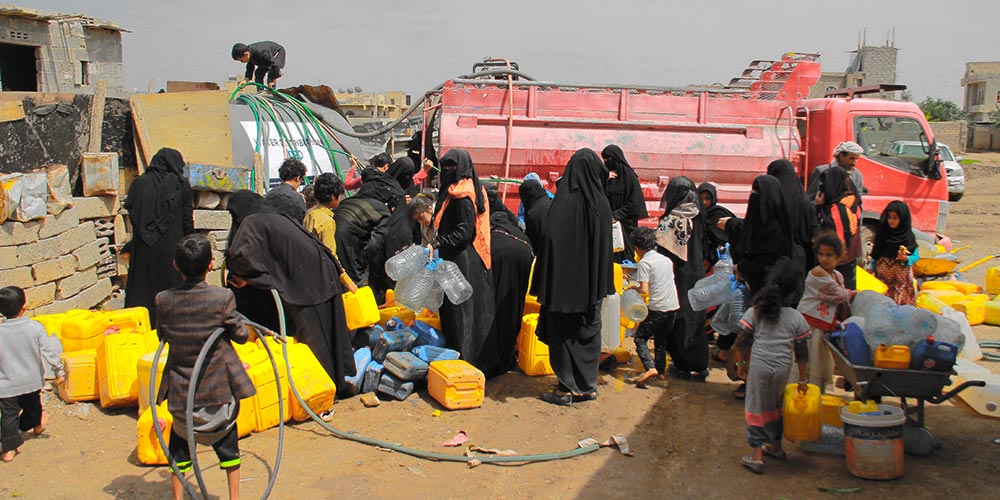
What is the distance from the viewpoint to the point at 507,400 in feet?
18.6

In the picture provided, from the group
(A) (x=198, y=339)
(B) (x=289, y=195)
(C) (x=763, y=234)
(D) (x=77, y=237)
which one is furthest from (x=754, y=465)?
(D) (x=77, y=237)

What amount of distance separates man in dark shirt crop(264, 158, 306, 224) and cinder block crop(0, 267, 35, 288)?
86.3 inches

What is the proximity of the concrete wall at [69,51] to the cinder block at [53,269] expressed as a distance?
13623 millimetres

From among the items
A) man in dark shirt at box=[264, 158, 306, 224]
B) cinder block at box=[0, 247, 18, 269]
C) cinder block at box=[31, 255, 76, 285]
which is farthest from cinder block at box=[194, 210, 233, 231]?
man in dark shirt at box=[264, 158, 306, 224]

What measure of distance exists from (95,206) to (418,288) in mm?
3694

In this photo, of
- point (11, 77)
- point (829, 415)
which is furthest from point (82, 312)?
point (11, 77)

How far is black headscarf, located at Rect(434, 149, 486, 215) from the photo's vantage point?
5609 millimetres

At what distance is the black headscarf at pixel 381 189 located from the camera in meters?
7.54

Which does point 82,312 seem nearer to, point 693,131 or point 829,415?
point 829,415

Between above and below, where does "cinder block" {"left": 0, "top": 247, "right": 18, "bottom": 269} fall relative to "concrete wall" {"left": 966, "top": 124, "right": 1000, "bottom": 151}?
below

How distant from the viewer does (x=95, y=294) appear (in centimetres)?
743

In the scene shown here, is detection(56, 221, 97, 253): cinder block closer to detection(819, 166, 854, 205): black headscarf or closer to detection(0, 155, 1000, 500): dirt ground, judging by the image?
detection(0, 155, 1000, 500): dirt ground

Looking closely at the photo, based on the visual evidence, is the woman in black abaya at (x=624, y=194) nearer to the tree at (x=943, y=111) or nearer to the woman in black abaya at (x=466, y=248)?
the woman in black abaya at (x=466, y=248)

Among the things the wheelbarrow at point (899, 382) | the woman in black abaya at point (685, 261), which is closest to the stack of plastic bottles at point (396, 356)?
the woman in black abaya at point (685, 261)
